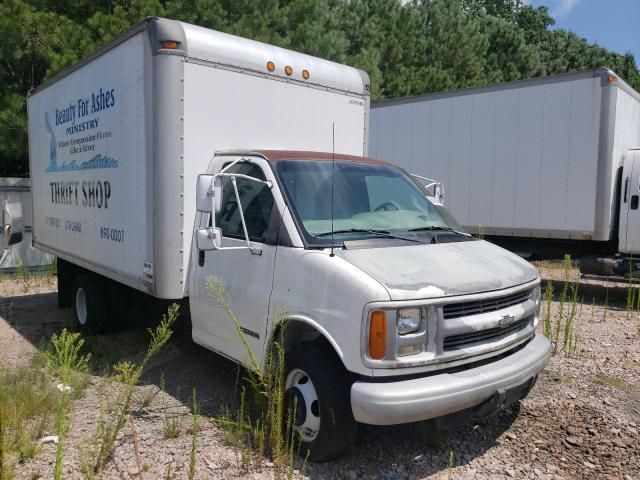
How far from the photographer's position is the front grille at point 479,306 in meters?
3.60

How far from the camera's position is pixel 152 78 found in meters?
5.03

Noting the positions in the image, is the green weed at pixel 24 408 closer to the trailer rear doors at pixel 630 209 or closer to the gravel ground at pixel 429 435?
the gravel ground at pixel 429 435

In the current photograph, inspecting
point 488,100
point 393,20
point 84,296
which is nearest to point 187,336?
point 84,296

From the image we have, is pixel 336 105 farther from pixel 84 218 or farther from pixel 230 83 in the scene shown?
pixel 84 218

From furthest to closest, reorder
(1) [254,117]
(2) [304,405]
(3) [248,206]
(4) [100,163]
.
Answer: (4) [100,163] < (1) [254,117] < (3) [248,206] < (2) [304,405]

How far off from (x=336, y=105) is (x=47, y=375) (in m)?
3.86

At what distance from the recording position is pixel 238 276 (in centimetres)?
446

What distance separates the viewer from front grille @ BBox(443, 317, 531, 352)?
3609mm

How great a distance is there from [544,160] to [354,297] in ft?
25.1

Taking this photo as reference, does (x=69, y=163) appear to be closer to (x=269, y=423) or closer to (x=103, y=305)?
(x=103, y=305)

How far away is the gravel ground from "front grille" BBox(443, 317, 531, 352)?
54 cm

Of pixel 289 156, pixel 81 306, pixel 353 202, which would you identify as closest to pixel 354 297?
pixel 353 202

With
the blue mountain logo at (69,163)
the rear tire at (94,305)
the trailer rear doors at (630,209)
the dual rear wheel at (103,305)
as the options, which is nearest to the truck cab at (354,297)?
the blue mountain logo at (69,163)

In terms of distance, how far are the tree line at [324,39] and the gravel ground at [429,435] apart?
7.77 meters
